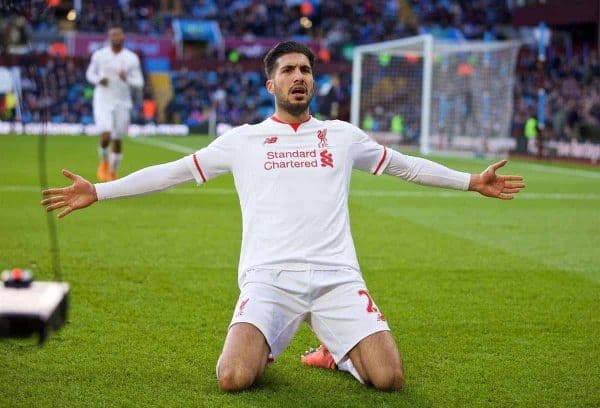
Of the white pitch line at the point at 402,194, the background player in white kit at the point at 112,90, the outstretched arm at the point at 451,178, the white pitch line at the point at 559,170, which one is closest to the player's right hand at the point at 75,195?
the outstretched arm at the point at 451,178

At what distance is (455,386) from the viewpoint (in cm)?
474

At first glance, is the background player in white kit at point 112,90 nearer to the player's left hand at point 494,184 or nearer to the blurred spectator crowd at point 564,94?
the player's left hand at point 494,184

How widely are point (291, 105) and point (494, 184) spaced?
122 centimetres

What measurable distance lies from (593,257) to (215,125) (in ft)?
117

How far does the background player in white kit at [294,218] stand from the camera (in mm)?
4734

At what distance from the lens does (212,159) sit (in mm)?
5012

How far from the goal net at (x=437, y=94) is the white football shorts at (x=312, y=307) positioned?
2196 cm

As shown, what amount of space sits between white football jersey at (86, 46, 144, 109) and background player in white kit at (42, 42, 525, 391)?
35.1ft

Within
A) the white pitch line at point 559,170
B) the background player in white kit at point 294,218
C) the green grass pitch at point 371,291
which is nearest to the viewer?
the green grass pitch at point 371,291

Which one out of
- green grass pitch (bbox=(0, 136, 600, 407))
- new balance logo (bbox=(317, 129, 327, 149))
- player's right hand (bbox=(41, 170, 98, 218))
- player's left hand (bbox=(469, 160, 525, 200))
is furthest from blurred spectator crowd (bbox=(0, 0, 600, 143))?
player's right hand (bbox=(41, 170, 98, 218))

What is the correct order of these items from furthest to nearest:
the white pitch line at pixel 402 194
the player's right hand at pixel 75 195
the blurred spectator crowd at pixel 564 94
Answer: the blurred spectator crowd at pixel 564 94 < the white pitch line at pixel 402 194 < the player's right hand at pixel 75 195

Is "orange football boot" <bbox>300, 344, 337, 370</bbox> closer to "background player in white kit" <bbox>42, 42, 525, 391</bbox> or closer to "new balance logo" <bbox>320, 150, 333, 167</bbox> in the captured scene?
"background player in white kit" <bbox>42, 42, 525, 391</bbox>

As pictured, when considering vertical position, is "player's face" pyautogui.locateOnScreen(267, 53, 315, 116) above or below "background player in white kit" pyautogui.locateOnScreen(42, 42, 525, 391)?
above

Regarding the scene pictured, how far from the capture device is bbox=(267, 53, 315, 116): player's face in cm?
493
